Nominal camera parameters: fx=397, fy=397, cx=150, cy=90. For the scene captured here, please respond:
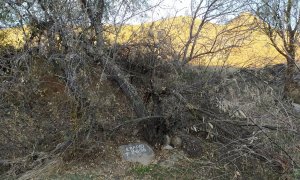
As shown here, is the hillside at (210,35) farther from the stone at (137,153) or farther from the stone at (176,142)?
the stone at (137,153)

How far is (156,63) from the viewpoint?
24.0ft

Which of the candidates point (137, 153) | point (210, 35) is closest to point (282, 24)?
point (210, 35)

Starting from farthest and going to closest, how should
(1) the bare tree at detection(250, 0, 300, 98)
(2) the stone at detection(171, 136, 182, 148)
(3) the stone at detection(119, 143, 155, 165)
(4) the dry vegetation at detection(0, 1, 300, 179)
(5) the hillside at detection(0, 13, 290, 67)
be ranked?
(1) the bare tree at detection(250, 0, 300, 98) → (5) the hillside at detection(0, 13, 290, 67) → (2) the stone at detection(171, 136, 182, 148) → (3) the stone at detection(119, 143, 155, 165) → (4) the dry vegetation at detection(0, 1, 300, 179)

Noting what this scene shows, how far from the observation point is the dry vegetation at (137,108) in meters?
5.70

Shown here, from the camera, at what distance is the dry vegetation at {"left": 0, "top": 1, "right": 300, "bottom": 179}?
5.70 m

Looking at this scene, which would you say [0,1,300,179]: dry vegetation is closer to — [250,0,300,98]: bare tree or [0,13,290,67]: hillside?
[0,13,290,67]: hillside

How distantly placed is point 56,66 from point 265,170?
380 centimetres

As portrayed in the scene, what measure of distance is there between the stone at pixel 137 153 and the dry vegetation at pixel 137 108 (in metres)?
0.12

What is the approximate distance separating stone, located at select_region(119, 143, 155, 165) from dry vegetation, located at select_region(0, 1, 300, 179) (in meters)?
0.12

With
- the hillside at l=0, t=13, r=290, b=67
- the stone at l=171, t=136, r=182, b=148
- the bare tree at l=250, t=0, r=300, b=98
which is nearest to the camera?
the stone at l=171, t=136, r=182, b=148

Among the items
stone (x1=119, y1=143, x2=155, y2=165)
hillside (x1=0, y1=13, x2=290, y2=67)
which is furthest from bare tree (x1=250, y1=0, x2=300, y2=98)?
stone (x1=119, y1=143, x2=155, y2=165)

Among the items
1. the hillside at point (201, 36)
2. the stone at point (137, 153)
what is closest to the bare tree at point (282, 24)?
the hillside at point (201, 36)

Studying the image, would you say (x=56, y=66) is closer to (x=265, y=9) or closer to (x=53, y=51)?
(x=53, y=51)

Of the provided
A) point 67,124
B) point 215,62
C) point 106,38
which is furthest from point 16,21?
point 215,62
